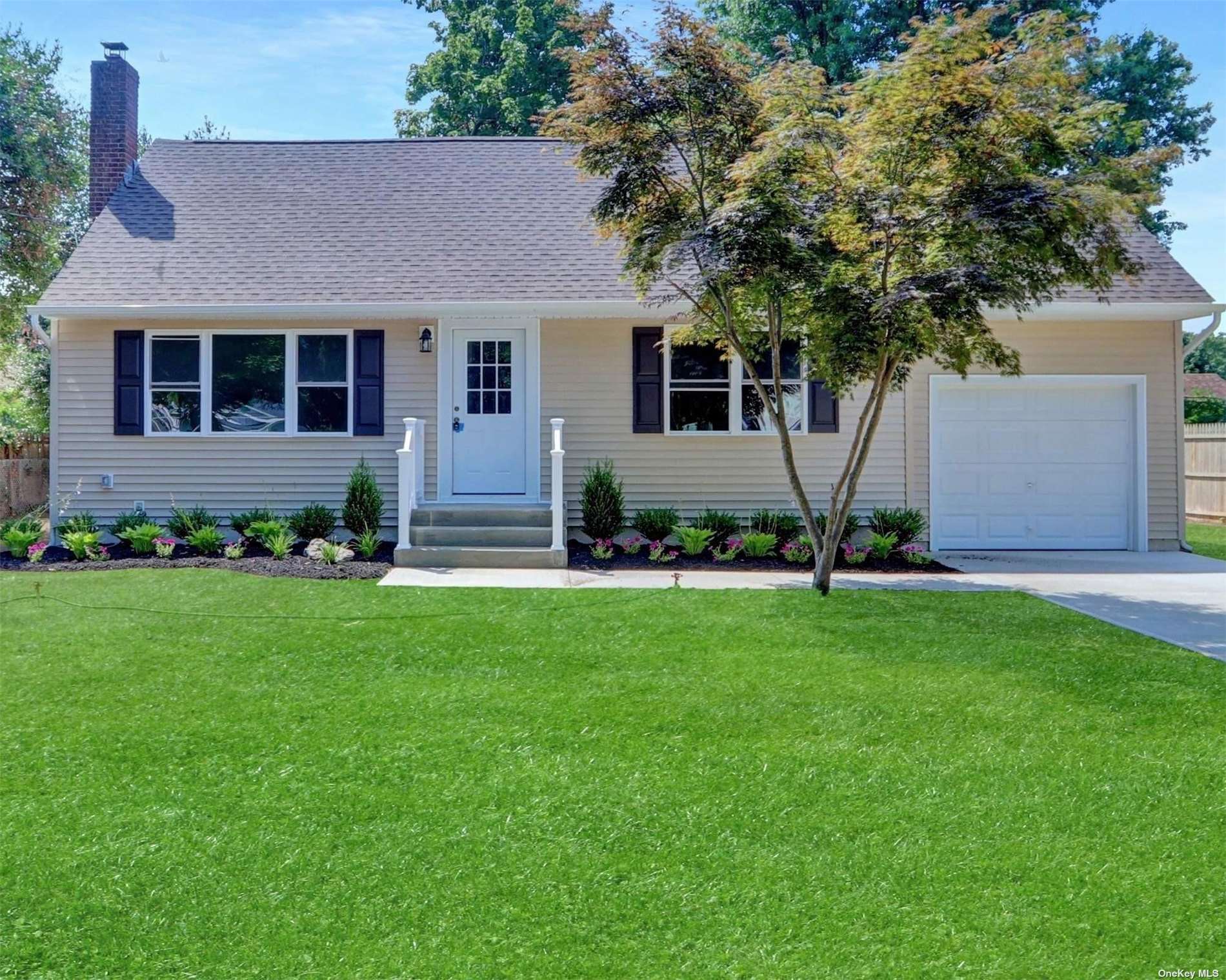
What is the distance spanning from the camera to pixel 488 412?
1144 centimetres

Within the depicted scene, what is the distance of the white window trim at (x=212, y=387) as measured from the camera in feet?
37.0

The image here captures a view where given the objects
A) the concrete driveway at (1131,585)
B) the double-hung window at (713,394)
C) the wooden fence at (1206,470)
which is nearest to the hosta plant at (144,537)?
the double-hung window at (713,394)

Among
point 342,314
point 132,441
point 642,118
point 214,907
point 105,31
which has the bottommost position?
point 214,907

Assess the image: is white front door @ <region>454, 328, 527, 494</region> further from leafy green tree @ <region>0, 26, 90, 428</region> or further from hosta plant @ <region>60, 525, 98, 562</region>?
leafy green tree @ <region>0, 26, 90, 428</region>

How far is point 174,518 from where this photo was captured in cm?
1124

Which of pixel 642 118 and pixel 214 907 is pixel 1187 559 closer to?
pixel 642 118

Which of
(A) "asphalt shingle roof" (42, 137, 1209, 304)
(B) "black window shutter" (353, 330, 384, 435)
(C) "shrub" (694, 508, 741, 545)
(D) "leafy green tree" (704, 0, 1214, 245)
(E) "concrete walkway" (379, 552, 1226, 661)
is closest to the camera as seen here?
(E) "concrete walkway" (379, 552, 1226, 661)

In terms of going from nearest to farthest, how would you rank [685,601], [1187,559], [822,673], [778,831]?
[778,831] < [822,673] < [685,601] < [1187,559]

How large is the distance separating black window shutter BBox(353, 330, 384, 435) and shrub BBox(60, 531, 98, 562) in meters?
2.91

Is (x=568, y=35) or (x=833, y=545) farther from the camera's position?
(x=568, y=35)

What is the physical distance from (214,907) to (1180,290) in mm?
11689

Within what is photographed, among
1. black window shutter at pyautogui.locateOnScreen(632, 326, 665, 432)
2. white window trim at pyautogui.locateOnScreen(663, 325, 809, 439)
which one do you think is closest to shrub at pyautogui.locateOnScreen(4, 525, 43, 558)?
black window shutter at pyautogui.locateOnScreen(632, 326, 665, 432)

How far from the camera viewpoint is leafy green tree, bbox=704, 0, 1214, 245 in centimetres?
2067

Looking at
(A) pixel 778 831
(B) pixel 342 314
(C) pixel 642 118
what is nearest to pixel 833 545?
(C) pixel 642 118
